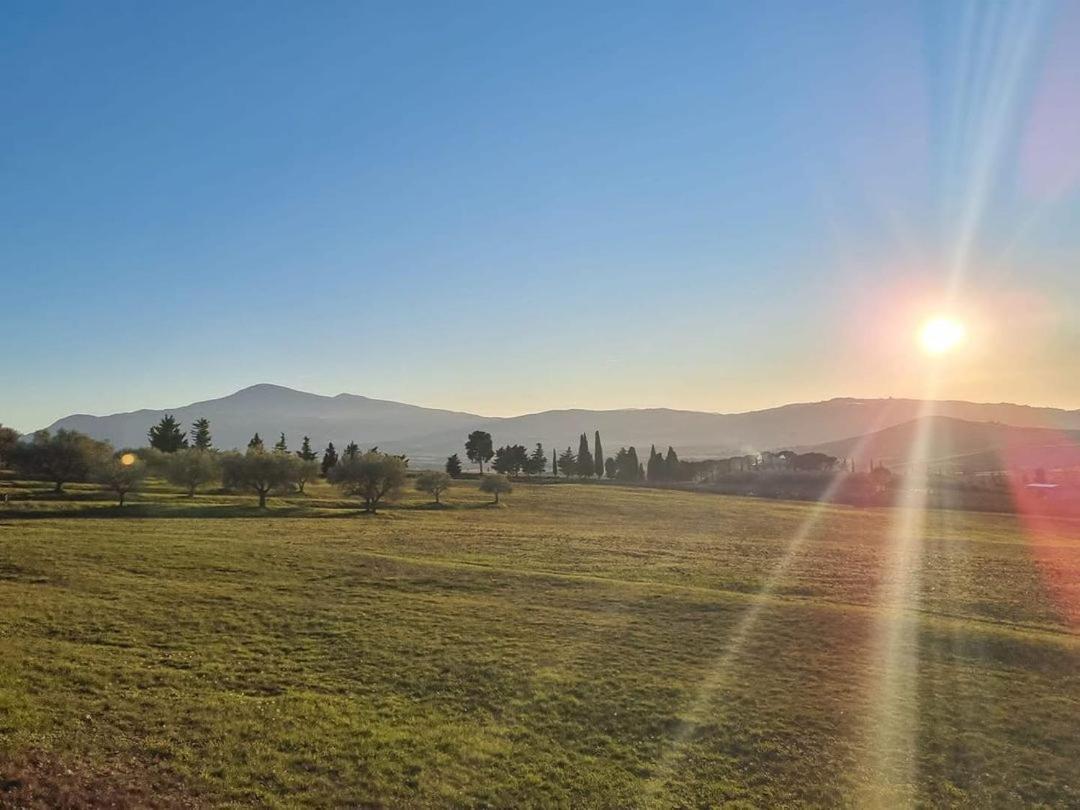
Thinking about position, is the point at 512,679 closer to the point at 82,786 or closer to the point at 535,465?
the point at 82,786

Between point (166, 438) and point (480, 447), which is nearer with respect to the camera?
point (166, 438)

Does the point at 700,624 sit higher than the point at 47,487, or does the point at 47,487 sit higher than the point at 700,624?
the point at 47,487

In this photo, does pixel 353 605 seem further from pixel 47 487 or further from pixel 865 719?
pixel 47 487

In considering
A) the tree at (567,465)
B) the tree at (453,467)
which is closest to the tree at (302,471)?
the tree at (453,467)

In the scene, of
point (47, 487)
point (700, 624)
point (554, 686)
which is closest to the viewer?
point (554, 686)

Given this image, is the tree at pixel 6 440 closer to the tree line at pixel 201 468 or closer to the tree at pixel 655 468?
the tree line at pixel 201 468

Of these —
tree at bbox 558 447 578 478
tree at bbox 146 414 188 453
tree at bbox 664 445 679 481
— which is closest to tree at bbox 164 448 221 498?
tree at bbox 146 414 188 453

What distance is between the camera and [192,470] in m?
88.8

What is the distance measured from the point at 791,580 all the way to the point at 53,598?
141 feet

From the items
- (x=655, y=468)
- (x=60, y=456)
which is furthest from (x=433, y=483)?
(x=655, y=468)

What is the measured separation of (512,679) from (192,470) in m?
77.2

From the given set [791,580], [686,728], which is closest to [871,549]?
[791,580]

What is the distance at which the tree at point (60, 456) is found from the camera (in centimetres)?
8269

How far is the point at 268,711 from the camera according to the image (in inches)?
838
